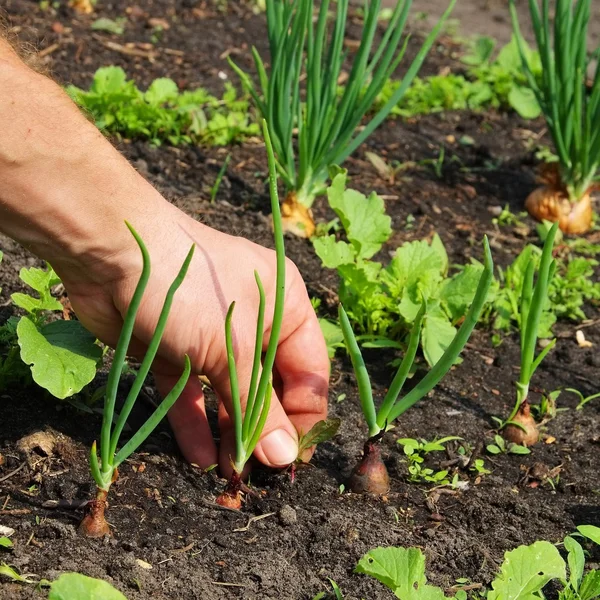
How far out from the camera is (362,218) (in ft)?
8.07

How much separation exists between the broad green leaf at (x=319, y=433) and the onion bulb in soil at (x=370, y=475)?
90 mm

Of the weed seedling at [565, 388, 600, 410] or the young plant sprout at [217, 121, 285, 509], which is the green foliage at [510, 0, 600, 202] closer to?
the weed seedling at [565, 388, 600, 410]

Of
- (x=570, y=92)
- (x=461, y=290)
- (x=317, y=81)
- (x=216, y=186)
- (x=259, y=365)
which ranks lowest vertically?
(x=216, y=186)

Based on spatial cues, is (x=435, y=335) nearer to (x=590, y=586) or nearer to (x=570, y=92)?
(x=590, y=586)

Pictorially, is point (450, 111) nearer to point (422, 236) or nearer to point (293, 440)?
point (422, 236)

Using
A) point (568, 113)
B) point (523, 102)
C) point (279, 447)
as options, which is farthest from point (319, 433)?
point (523, 102)

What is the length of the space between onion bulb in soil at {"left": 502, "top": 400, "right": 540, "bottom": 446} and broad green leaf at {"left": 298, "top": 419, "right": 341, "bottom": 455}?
52cm

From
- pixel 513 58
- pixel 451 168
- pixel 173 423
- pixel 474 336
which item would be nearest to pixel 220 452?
pixel 173 423

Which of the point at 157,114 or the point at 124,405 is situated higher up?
the point at 124,405

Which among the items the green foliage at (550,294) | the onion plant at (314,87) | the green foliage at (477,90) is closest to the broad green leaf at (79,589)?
the green foliage at (550,294)

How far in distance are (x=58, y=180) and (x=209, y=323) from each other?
0.35m

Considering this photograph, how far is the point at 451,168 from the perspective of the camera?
345 cm

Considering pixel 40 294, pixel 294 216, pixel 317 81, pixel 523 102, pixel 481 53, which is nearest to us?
pixel 40 294

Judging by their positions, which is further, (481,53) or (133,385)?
(481,53)
